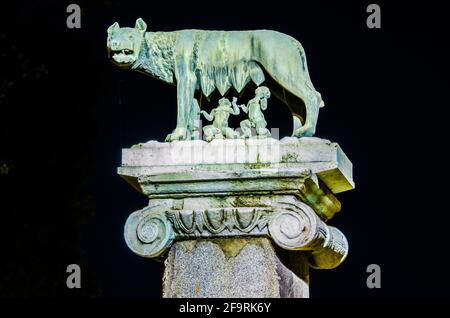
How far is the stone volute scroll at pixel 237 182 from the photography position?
29.7 feet

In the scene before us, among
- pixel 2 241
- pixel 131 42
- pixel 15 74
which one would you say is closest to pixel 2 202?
pixel 2 241

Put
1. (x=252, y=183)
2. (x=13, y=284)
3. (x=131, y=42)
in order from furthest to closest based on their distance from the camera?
(x=13, y=284) < (x=131, y=42) < (x=252, y=183)

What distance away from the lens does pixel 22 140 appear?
66.4ft

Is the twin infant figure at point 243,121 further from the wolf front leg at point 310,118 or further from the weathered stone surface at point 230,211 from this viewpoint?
the wolf front leg at point 310,118

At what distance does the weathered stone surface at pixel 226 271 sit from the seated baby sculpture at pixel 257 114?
852 millimetres

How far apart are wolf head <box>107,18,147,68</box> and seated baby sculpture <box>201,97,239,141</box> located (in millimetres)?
764

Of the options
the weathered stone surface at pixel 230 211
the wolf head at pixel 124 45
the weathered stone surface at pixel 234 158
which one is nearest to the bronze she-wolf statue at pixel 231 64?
the wolf head at pixel 124 45

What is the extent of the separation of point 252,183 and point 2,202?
37.8 feet

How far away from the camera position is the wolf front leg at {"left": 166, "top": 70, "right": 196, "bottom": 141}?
376 inches

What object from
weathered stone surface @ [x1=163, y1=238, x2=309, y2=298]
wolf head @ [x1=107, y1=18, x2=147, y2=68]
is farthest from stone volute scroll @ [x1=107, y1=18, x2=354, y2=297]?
wolf head @ [x1=107, y1=18, x2=147, y2=68]

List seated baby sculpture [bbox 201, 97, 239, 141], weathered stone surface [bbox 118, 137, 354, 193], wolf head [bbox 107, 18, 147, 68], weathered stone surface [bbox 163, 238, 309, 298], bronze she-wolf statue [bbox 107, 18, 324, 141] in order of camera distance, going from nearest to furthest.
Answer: weathered stone surface [bbox 163, 238, 309, 298]
weathered stone surface [bbox 118, 137, 354, 193]
seated baby sculpture [bbox 201, 97, 239, 141]
bronze she-wolf statue [bbox 107, 18, 324, 141]
wolf head [bbox 107, 18, 147, 68]

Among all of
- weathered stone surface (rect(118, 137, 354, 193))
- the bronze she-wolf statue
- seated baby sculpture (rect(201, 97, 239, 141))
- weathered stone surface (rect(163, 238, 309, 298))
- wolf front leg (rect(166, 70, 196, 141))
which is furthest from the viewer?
the bronze she-wolf statue

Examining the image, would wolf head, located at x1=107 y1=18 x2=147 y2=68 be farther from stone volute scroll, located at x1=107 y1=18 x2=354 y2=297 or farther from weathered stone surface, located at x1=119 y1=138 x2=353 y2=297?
weathered stone surface, located at x1=119 y1=138 x2=353 y2=297

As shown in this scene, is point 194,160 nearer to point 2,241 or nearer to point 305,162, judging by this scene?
point 305,162
